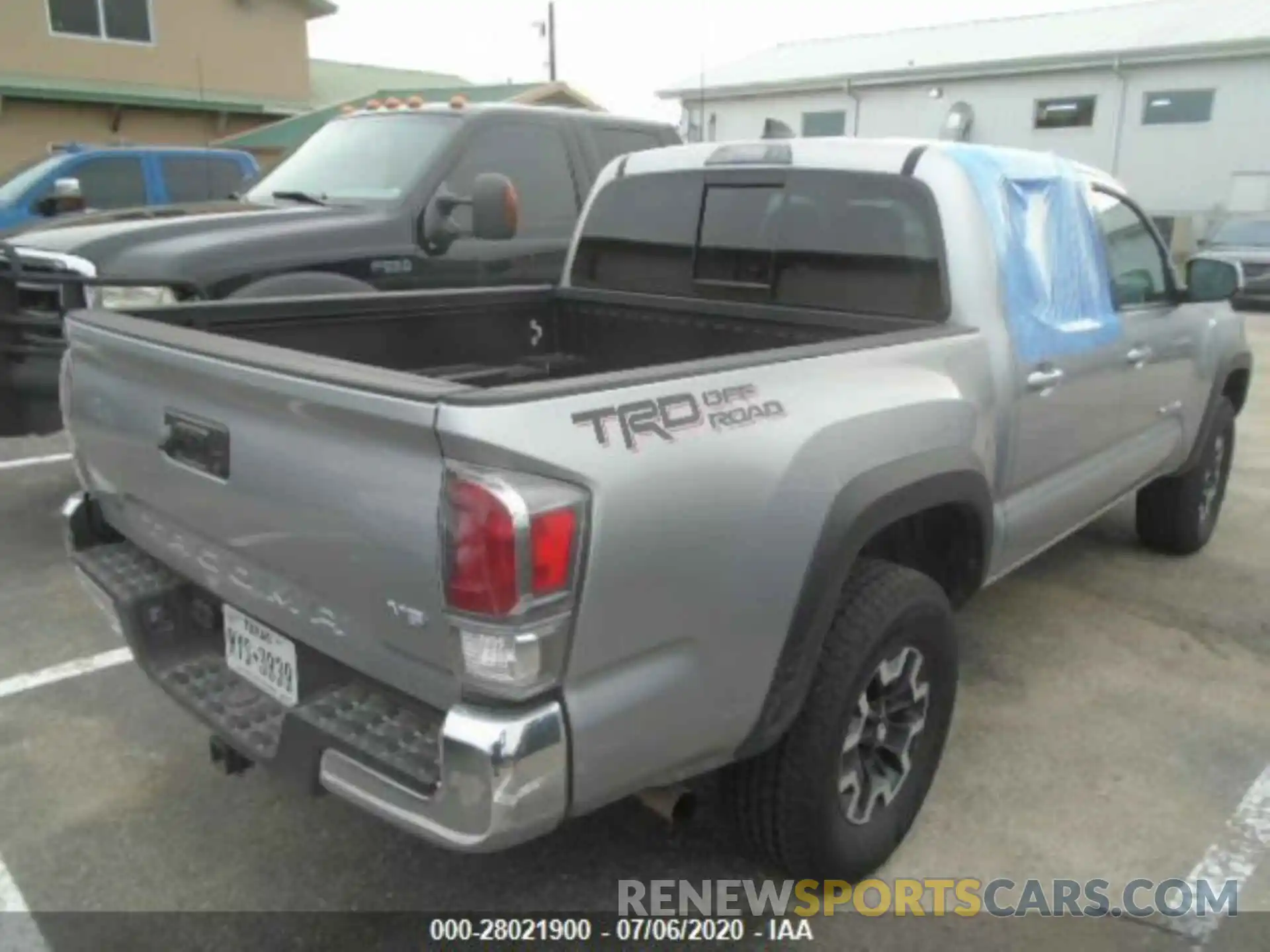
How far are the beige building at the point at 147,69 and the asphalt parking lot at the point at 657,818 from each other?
17.0 meters

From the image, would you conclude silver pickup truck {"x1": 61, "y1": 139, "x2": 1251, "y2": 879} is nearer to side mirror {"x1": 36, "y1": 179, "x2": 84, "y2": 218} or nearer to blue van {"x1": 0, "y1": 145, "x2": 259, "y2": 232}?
side mirror {"x1": 36, "y1": 179, "x2": 84, "y2": 218}

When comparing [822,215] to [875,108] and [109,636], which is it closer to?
[109,636]

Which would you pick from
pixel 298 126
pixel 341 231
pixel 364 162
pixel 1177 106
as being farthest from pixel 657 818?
pixel 1177 106

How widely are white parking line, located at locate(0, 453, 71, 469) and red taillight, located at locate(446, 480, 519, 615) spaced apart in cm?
553

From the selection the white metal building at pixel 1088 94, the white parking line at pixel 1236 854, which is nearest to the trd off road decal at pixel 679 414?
the white parking line at pixel 1236 854

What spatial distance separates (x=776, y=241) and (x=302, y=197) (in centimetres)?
342

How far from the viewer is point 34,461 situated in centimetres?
649

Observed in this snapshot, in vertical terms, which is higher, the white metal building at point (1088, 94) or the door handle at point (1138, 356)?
the white metal building at point (1088, 94)

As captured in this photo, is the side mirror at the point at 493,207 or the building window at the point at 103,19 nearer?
the side mirror at the point at 493,207

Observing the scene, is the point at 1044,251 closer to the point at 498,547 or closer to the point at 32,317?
the point at 498,547

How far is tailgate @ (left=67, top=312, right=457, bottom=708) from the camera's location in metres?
1.86

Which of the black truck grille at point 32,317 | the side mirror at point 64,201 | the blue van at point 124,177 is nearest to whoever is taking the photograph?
the black truck grille at point 32,317

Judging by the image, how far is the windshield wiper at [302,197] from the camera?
19.1 ft

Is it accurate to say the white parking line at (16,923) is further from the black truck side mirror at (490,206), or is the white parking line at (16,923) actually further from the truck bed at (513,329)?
the black truck side mirror at (490,206)
